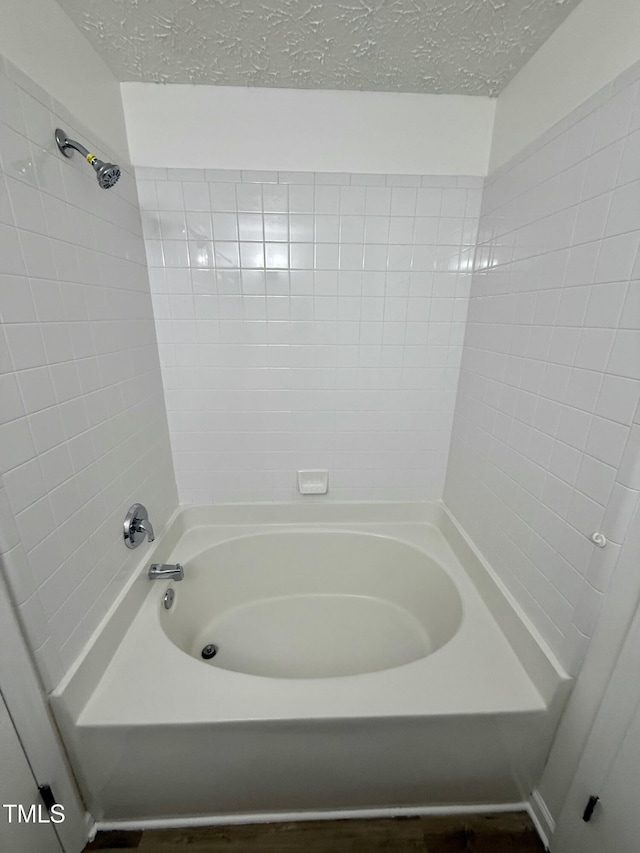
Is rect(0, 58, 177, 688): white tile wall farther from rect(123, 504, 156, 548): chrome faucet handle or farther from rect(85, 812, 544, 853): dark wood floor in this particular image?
rect(85, 812, 544, 853): dark wood floor

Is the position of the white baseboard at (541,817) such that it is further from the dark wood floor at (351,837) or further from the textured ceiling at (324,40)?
the textured ceiling at (324,40)

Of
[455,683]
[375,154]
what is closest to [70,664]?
[455,683]

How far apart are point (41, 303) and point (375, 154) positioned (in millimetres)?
1177

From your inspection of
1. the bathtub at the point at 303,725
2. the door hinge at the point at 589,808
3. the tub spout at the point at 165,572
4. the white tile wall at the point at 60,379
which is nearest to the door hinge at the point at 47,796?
the bathtub at the point at 303,725

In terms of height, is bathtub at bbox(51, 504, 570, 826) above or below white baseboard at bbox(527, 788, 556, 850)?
above

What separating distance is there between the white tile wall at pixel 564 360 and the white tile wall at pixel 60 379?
1236mm

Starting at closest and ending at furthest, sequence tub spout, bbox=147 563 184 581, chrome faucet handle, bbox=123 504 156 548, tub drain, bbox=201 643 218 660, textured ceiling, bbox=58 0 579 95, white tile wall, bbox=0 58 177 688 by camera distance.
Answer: white tile wall, bbox=0 58 177 688 → textured ceiling, bbox=58 0 579 95 → chrome faucet handle, bbox=123 504 156 548 → tub spout, bbox=147 563 184 581 → tub drain, bbox=201 643 218 660

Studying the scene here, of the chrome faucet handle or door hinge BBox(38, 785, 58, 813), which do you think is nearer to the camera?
door hinge BBox(38, 785, 58, 813)

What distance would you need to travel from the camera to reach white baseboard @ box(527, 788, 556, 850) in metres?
0.87

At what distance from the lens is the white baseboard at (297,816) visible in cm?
91

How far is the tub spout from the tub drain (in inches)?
14.9

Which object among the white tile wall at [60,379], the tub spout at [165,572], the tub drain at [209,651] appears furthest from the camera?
the tub drain at [209,651]

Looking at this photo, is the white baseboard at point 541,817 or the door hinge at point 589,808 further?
the white baseboard at point 541,817

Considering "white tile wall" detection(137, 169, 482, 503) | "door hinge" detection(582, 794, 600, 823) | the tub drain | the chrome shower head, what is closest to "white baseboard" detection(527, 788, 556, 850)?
"door hinge" detection(582, 794, 600, 823)
